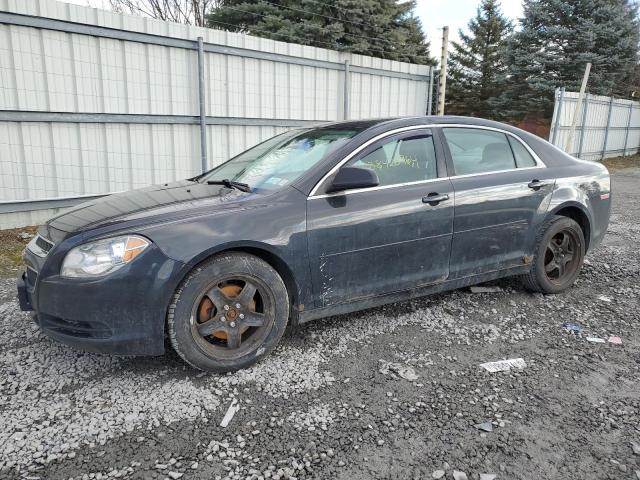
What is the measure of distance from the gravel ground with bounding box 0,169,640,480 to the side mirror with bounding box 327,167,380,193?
112cm

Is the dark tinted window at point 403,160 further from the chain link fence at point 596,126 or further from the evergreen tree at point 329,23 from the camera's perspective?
the chain link fence at point 596,126

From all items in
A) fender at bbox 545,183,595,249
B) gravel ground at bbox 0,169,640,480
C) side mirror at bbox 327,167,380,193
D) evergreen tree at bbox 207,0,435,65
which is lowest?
gravel ground at bbox 0,169,640,480

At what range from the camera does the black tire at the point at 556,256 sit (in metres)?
4.12

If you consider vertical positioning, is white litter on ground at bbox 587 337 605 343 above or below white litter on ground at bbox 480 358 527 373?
above

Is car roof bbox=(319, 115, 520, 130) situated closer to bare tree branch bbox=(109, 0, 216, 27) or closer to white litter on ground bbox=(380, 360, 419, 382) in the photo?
white litter on ground bbox=(380, 360, 419, 382)

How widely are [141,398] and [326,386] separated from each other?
1057mm

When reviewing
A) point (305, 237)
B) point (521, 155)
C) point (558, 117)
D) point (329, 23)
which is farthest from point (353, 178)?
point (558, 117)

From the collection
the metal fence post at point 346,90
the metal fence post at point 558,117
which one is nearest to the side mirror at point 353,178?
the metal fence post at point 346,90

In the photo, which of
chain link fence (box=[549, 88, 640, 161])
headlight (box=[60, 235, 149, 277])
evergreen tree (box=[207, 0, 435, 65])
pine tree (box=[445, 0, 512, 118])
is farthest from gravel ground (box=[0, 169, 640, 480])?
pine tree (box=[445, 0, 512, 118])

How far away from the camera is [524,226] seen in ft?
12.9

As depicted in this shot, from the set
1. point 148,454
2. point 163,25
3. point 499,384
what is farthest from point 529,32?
point 148,454

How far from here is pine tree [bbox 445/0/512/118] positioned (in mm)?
25641

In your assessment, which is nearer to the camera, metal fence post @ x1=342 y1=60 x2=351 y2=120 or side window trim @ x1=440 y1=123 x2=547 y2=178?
side window trim @ x1=440 y1=123 x2=547 y2=178

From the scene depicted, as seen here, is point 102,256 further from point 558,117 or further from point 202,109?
point 558,117
